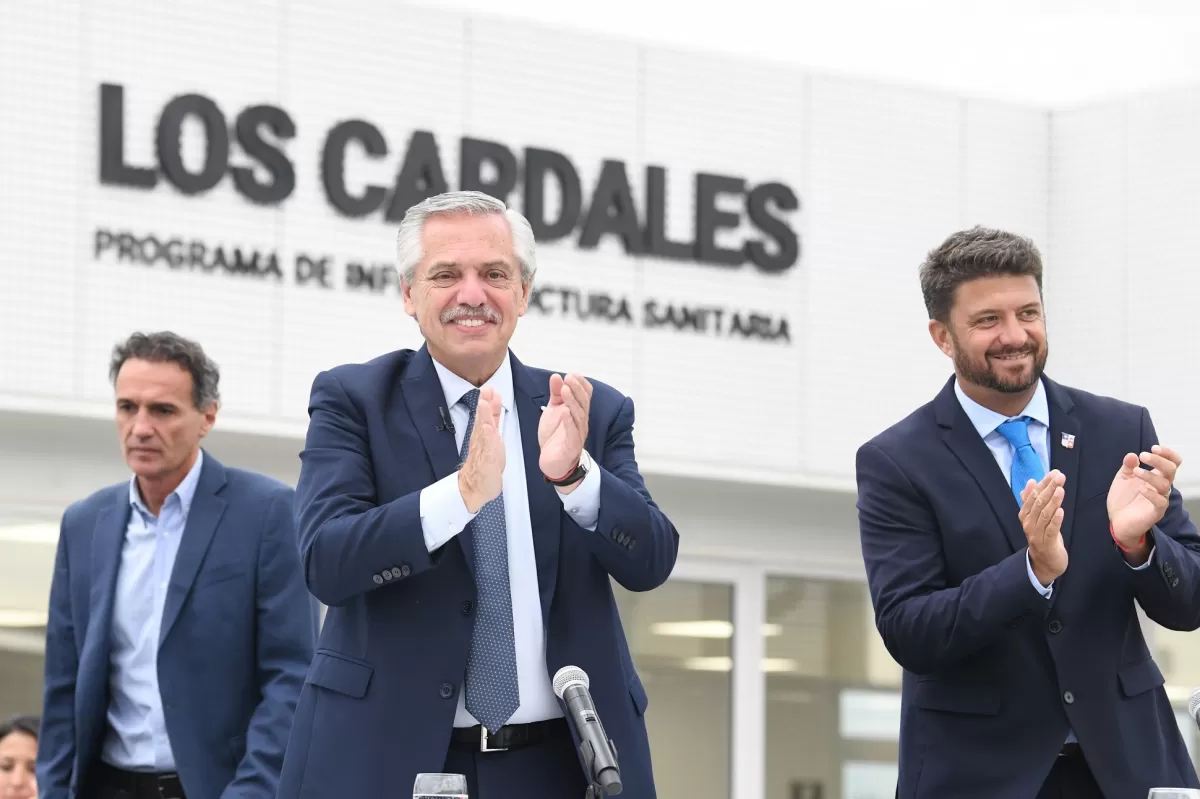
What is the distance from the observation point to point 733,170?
10.4m

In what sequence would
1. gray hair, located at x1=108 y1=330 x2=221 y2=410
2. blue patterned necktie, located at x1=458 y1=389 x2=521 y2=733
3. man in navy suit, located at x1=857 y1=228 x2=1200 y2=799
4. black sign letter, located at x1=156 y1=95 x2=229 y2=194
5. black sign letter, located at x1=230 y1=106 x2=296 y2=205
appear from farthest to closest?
1. black sign letter, located at x1=230 y1=106 x2=296 y2=205
2. black sign letter, located at x1=156 y1=95 x2=229 y2=194
3. gray hair, located at x1=108 y1=330 x2=221 y2=410
4. man in navy suit, located at x1=857 y1=228 x2=1200 y2=799
5. blue patterned necktie, located at x1=458 y1=389 x2=521 y2=733

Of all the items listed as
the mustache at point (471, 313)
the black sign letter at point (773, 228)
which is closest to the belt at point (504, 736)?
the mustache at point (471, 313)

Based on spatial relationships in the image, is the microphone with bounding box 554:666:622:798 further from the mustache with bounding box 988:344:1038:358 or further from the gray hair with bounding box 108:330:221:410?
the gray hair with bounding box 108:330:221:410

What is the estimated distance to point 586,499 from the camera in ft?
10.8

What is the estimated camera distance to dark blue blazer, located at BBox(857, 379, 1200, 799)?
12.1 ft

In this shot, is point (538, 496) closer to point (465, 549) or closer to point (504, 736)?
point (465, 549)

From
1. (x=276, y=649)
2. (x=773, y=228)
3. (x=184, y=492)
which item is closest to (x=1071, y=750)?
(x=276, y=649)

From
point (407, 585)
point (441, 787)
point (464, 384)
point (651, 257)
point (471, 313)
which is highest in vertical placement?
point (651, 257)

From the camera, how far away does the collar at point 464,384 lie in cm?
356

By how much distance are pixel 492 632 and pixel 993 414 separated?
47.4 inches

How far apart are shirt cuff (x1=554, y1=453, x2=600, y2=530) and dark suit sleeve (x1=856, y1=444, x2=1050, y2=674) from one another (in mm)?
750

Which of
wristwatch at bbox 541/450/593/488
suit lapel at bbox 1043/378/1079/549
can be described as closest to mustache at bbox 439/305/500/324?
wristwatch at bbox 541/450/593/488

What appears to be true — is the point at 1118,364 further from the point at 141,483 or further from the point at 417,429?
the point at 417,429

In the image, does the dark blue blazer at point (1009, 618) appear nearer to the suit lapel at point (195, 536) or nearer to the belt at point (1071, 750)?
the belt at point (1071, 750)
